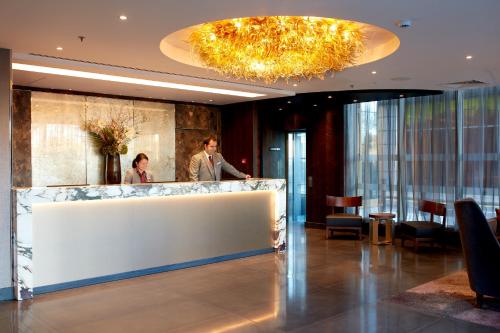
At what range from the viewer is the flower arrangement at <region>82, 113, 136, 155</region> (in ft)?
29.3

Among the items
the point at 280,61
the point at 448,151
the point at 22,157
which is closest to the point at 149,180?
the point at 22,157

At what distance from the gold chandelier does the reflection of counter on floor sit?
2040 millimetres

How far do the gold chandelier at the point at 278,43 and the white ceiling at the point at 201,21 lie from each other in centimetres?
59

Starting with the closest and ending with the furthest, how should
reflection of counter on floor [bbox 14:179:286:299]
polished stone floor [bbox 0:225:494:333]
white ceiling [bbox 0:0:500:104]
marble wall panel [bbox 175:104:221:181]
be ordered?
white ceiling [bbox 0:0:500:104] < polished stone floor [bbox 0:225:494:333] < reflection of counter on floor [bbox 14:179:286:299] < marble wall panel [bbox 175:104:221:181]

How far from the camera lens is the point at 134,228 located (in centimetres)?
632

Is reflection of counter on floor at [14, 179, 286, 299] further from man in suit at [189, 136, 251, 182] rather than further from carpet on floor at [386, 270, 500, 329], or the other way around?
carpet on floor at [386, 270, 500, 329]

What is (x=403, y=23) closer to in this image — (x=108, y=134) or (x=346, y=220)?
(x=346, y=220)

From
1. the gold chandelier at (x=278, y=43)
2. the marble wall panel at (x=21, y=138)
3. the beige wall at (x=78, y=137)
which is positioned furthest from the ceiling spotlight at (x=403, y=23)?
the marble wall panel at (x=21, y=138)

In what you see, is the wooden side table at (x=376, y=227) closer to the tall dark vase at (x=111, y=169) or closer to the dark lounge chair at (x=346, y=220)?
the dark lounge chair at (x=346, y=220)

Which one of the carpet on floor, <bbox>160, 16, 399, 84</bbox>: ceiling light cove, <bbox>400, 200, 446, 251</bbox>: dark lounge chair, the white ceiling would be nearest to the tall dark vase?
the white ceiling

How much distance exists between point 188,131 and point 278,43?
5374mm

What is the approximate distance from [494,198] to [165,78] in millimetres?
6437

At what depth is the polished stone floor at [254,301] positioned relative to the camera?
4.41 meters

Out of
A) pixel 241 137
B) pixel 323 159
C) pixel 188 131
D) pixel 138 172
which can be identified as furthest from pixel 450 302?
pixel 188 131
